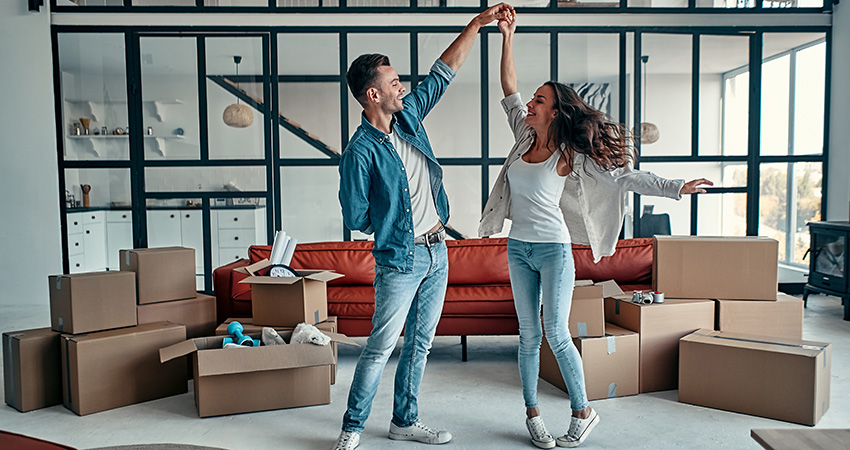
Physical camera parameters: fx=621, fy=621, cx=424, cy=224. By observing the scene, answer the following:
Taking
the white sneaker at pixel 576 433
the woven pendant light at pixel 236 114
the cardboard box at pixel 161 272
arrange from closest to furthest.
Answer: the white sneaker at pixel 576 433 → the cardboard box at pixel 161 272 → the woven pendant light at pixel 236 114

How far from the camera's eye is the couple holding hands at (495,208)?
2.10m

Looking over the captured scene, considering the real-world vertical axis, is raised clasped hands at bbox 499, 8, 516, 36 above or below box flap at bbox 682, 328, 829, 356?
above

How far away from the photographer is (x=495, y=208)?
240 cm

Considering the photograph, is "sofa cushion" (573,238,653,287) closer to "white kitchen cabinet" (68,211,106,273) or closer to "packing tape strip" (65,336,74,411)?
"packing tape strip" (65,336,74,411)

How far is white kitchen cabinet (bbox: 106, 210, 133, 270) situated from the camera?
544 cm

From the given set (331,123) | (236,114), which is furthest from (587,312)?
(236,114)

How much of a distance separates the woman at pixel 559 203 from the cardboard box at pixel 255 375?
0.90 metres

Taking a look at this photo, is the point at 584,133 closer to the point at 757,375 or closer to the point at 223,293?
the point at 757,375

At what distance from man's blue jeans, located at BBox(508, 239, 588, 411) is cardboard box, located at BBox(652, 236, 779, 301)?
3.12 feet

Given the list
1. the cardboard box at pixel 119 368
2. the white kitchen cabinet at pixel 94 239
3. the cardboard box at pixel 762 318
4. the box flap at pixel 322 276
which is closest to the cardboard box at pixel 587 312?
the cardboard box at pixel 762 318

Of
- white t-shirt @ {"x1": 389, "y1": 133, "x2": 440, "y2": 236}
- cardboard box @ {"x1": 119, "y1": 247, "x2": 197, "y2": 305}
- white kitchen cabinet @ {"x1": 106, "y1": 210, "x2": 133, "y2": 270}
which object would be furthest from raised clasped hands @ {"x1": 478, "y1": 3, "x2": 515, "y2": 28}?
white kitchen cabinet @ {"x1": 106, "y1": 210, "x2": 133, "y2": 270}

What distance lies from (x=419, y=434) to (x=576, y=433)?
581 millimetres

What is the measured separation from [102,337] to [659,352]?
251 cm

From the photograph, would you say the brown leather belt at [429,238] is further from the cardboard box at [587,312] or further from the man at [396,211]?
the cardboard box at [587,312]
